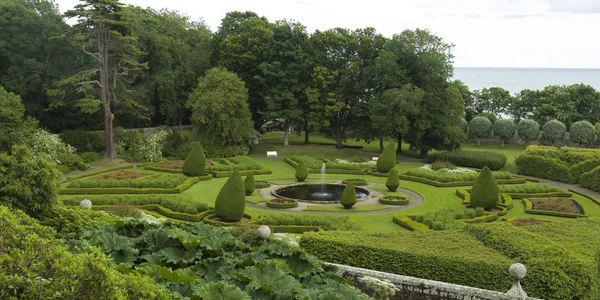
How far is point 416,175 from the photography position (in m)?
34.4

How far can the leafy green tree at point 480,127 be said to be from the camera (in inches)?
2340

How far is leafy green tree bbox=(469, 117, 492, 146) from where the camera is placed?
195 ft

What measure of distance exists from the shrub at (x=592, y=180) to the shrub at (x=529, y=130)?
25615mm

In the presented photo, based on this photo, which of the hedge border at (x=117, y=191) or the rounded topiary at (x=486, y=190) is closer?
the rounded topiary at (x=486, y=190)

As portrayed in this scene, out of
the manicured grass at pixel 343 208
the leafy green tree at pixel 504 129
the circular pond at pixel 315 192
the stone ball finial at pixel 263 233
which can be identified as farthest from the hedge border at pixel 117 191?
the leafy green tree at pixel 504 129

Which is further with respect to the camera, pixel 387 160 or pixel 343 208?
pixel 387 160

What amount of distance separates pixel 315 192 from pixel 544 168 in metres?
17.8

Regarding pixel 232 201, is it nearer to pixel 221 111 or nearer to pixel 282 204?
pixel 282 204

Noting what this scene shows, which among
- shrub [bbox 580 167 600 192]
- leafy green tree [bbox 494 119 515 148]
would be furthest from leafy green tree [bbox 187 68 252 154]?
leafy green tree [bbox 494 119 515 148]

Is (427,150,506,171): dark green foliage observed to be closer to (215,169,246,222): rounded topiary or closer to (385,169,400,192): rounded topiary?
(385,169,400,192): rounded topiary

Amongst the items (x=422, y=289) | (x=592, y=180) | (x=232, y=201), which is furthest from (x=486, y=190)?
(x=232, y=201)

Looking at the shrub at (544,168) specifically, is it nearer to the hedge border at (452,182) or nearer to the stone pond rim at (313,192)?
the hedge border at (452,182)

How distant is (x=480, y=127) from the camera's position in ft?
195

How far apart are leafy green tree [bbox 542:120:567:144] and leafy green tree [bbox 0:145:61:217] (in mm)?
54293
